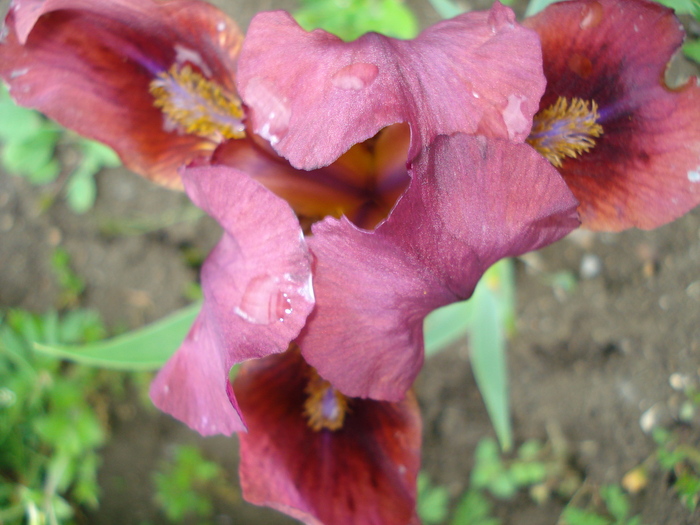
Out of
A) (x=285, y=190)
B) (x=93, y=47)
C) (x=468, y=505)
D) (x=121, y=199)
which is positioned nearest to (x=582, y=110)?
(x=285, y=190)

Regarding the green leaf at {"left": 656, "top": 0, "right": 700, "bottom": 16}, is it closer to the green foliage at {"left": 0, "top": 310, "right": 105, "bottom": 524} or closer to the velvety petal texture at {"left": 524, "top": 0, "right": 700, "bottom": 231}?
the velvety petal texture at {"left": 524, "top": 0, "right": 700, "bottom": 231}

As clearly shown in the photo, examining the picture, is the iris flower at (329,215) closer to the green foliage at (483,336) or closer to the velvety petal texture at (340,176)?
the velvety petal texture at (340,176)

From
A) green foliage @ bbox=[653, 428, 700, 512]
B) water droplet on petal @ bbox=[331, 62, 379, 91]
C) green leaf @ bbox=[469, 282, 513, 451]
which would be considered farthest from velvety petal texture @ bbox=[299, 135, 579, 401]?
green foliage @ bbox=[653, 428, 700, 512]

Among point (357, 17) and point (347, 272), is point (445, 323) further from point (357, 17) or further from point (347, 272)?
point (357, 17)

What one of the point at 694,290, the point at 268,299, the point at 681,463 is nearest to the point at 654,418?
the point at 681,463

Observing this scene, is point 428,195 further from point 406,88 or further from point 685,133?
point 685,133

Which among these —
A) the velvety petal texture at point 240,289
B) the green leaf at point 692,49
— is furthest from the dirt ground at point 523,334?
the velvety petal texture at point 240,289

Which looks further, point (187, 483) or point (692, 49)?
point (187, 483)
